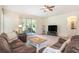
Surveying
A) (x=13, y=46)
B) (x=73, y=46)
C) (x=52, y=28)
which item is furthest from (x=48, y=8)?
(x=13, y=46)

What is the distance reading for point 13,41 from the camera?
1.96 m

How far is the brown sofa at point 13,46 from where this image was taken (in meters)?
1.88

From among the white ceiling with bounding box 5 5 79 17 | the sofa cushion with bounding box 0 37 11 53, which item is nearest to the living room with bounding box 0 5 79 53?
the white ceiling with bounding box 5 5 79 17

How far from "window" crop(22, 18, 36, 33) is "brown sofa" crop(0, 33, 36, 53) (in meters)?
0.23

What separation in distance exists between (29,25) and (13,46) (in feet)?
1.45

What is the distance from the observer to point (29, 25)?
199cm

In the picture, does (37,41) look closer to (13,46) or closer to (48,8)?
(13,46)

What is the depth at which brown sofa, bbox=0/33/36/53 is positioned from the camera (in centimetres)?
188

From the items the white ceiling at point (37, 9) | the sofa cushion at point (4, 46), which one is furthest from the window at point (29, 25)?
the sofa cushion at point (4, 46)

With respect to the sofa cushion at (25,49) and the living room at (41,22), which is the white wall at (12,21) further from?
the sofa cushion at (25,49)

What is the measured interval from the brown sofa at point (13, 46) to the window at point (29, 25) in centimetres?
23
